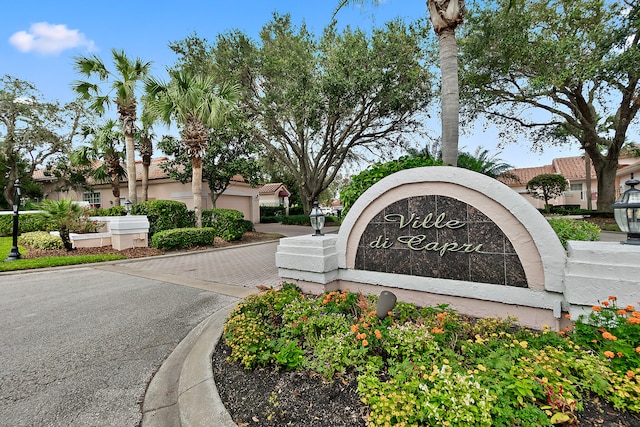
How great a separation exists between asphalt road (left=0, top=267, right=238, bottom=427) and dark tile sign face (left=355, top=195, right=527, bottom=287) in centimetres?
296

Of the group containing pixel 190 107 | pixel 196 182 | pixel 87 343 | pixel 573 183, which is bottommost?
pixel 87 343

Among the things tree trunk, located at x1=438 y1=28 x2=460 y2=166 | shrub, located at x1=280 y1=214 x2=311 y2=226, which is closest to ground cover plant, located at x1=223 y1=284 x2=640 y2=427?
tree trunk, located at x1=438 y1=28 x2=460 y2=166

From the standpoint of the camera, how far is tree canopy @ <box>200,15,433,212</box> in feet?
46.2

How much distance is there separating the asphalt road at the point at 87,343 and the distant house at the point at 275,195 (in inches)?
1050

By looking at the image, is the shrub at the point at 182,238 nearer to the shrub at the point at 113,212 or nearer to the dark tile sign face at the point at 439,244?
the shrub at the point at 113,212

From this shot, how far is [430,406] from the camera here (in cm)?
179

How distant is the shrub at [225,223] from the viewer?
44.8 feet

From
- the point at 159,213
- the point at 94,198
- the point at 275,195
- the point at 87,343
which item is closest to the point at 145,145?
the point at 159,213

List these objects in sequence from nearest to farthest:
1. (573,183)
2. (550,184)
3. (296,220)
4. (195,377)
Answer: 1. (195,377)
2. (550,184)
3. (296,220)
4. (573,183)

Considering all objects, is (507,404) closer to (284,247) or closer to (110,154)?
(284,247)

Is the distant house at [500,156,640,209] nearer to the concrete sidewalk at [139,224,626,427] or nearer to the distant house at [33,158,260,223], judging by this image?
the distant house at [33,158,260,223]

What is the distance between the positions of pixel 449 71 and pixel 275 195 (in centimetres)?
2861

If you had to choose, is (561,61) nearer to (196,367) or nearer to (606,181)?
(606,181)

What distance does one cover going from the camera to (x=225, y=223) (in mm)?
13742
